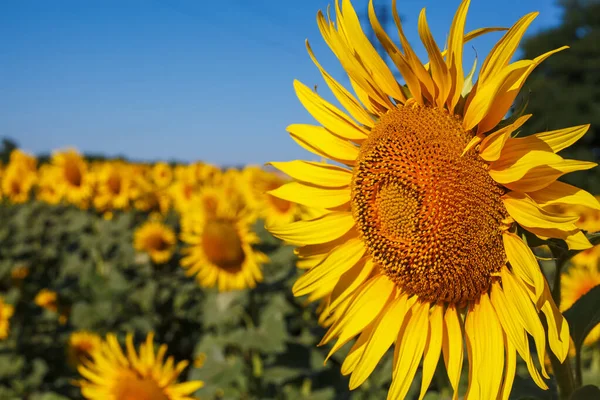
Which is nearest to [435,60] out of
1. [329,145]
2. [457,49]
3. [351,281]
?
[457,49]

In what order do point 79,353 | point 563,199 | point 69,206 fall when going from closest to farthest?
point 563,199, point 79,353, point 69,206

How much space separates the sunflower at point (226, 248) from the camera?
15.3ft

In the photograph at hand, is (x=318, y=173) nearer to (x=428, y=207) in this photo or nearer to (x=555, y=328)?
(x=428, y=207)

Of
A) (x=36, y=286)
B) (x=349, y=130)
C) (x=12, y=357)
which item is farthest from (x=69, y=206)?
(x=349, y=130)

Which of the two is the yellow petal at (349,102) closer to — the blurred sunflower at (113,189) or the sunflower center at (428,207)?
the sunflower center at (428,207)

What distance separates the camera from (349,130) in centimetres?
170

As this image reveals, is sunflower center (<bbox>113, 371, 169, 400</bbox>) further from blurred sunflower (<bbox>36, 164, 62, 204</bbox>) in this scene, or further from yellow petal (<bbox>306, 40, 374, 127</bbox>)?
blurred sunflower (<bbox>36, 164, 62, 204</bbox>)

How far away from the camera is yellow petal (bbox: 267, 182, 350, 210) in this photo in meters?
1.74

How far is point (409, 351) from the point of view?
5.06 ft

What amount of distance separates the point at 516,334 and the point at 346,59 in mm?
844

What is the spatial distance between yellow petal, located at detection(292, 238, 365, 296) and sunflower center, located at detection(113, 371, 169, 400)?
6.27 ft

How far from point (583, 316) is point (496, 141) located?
562 millimetres

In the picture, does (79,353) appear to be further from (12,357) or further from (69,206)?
(69,206)

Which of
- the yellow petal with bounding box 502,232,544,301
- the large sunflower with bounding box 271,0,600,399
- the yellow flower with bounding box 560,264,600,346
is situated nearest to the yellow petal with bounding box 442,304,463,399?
the large sunflower with bounding box 271,0,600,399
